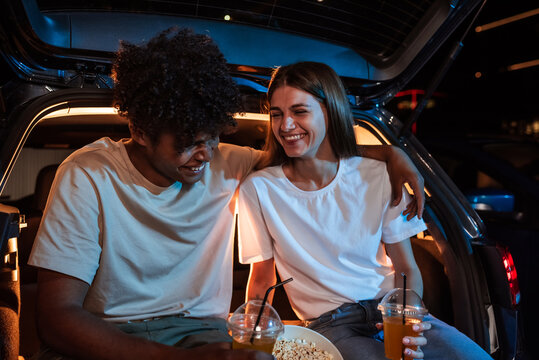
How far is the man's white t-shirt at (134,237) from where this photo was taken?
1.44 m

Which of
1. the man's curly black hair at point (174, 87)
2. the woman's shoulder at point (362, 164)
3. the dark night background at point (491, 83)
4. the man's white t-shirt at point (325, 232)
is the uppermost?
the dark night background at point (491, 83)

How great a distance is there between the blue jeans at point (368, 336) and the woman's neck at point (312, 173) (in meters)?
0.54

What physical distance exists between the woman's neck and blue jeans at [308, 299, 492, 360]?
0.54m

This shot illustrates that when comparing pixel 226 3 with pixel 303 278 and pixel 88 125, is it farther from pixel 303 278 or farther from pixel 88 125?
pixel 88 125

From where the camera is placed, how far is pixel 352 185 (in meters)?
1.94

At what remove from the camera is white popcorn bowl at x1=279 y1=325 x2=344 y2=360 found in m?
1.52

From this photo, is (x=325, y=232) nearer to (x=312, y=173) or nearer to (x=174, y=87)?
(x=312, y=173)

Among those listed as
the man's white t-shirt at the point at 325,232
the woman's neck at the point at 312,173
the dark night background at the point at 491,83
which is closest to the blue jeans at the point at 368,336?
the man's white t-shirt at the point at 325,232

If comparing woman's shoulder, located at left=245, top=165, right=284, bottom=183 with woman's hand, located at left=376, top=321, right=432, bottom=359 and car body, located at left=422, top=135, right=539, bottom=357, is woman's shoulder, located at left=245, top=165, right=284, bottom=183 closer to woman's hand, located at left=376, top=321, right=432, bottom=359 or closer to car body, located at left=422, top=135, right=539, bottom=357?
Result: woman's hand, located at left=376, top=321, right=432, bottom=359

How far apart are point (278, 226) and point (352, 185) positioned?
1.25 ft

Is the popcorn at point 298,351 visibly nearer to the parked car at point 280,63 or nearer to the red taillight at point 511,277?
the parked car at point 280,63

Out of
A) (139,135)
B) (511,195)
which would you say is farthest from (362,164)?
(511,195)

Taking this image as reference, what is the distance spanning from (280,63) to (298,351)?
1.24 meters

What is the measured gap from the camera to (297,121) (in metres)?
1.86
